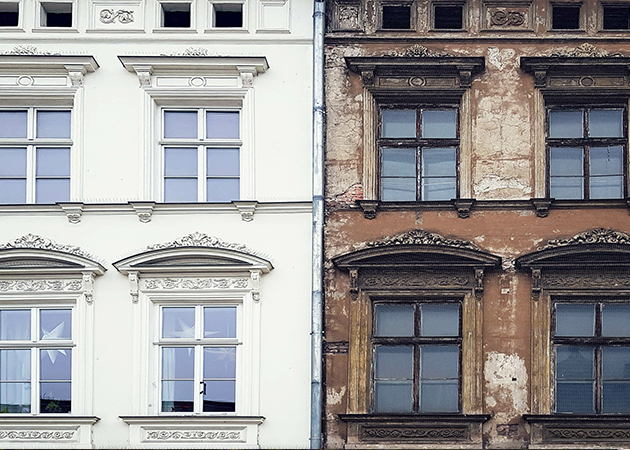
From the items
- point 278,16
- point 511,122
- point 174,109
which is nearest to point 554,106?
point 511,122

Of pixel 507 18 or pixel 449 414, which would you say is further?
pixel 507 18

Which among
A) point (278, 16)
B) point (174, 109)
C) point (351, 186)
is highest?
point (278, 16)

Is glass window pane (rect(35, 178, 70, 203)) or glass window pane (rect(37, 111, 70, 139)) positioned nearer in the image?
glass window pane (rect(35, 178, 70, 203))

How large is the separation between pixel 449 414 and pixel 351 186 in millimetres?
3514

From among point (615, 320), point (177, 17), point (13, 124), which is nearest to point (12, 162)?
point (13, 124)

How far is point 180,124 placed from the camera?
1859 cm

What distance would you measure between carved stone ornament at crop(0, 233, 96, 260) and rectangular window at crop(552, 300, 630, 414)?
6814 millimetres

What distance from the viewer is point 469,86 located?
60.2 ft

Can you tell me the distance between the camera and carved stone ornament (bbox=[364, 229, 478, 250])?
17.8 metres

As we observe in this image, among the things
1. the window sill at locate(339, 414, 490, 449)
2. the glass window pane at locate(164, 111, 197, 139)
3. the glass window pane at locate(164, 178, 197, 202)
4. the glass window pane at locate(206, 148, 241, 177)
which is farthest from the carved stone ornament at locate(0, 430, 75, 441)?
the glass window pane at locate(164, 111, 197, 139)

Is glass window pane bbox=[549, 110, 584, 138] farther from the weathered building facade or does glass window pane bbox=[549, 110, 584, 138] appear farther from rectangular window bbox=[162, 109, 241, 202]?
rectangular window bbox=[162, 109, 241, 202]

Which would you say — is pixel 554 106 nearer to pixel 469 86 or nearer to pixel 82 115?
pixel 469 86

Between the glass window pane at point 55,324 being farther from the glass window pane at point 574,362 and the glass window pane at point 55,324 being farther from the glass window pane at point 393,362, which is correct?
the glass window pane at point 574,362

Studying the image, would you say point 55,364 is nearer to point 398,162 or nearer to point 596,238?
point 398,162
